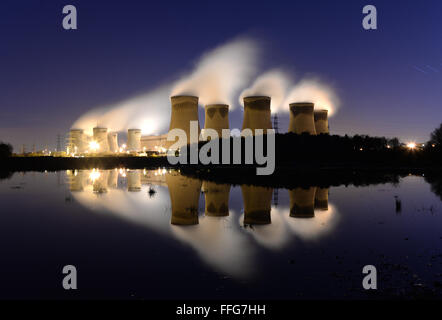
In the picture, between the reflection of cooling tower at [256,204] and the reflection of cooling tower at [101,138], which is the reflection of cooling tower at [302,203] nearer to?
the reflection of cooling tower at [256,204]

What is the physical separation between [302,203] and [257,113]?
3221cm

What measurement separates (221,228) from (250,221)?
133 cm

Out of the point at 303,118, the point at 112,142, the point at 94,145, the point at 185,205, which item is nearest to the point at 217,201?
the point at 185,205

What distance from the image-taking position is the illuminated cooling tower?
267 feet

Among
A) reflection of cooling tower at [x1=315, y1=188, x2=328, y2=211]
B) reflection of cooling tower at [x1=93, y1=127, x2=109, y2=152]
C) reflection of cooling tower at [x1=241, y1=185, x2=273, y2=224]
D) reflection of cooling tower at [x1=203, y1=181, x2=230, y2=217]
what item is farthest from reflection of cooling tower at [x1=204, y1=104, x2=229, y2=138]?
reflection of cooling tower at [x1=93, y1=127, x2=109, y2=152]

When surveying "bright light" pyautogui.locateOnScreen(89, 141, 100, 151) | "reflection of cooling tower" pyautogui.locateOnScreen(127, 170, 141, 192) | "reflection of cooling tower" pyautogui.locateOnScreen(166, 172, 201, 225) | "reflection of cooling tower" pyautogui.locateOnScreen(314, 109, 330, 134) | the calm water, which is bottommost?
the calm water

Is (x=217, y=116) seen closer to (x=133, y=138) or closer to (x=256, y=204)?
(x=133, y=138)

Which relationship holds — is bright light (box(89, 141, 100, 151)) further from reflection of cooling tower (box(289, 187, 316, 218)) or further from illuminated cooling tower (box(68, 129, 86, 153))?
reflection of cooling tower (box(289, 187, 316, 218))

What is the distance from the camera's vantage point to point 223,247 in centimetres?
759

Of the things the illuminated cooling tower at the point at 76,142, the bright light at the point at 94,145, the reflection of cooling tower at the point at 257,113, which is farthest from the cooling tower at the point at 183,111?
the illuminated cooling tower at the point at 76,142

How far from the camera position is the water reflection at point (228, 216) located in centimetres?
748

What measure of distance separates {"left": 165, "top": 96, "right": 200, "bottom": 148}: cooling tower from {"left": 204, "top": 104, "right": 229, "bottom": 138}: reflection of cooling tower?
4441mm
